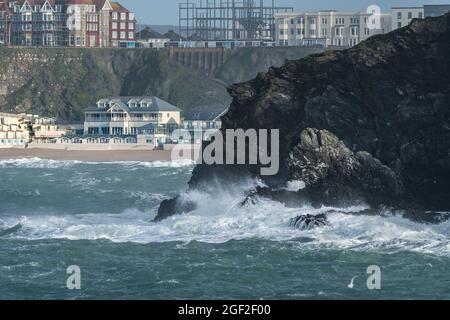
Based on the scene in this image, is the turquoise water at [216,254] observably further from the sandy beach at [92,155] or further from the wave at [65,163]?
the sandy beach at [92,155]

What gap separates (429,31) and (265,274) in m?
26.3

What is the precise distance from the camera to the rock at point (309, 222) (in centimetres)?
9688

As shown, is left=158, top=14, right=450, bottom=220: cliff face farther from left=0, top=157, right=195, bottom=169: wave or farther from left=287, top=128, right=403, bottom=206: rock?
left=0, top=157, right=195, bottom=169: wave

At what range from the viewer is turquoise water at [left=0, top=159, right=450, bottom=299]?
81438mm

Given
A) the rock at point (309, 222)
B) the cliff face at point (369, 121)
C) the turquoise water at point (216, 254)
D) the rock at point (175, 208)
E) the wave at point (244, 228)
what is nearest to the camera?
the turquoise water at point (216, 254)

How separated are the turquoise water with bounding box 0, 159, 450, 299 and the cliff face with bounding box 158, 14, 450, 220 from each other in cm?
239

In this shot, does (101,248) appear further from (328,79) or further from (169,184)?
(169,184)

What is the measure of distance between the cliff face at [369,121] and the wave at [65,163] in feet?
212

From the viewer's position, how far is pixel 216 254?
301ft

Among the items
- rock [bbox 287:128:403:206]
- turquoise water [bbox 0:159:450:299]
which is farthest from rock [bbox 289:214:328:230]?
rock [bbox 287:128:403:206]

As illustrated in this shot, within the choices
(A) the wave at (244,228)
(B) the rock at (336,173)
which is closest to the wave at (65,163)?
(A) the wave at (244,228)

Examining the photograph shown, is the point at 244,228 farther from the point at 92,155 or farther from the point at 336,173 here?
the point at 92,155
